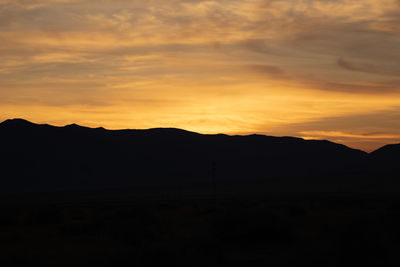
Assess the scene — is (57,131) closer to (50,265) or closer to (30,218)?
(30,218)

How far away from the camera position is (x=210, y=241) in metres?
16.1

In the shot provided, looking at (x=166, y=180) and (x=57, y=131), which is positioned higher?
(x=57, y=131)

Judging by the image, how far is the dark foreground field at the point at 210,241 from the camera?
13.7 m

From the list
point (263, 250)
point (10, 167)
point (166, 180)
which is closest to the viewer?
point (263, 250)

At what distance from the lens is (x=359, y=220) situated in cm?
1533

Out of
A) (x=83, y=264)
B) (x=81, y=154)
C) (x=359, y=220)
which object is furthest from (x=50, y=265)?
(x=81, y=154)

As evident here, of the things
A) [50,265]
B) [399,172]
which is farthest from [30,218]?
[399,172]

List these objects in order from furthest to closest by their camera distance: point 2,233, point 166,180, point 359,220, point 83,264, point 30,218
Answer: point 166,180, point 30,218, point 2,233, point 83,264, point 359,220

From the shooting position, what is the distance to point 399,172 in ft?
497

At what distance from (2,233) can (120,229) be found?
22.0ft

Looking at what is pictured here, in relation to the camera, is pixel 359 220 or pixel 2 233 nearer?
pixel 359 220

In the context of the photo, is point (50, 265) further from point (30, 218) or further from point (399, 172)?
point (399, 172)

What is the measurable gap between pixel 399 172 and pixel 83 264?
149 m

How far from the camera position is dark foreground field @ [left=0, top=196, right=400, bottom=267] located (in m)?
13.7
